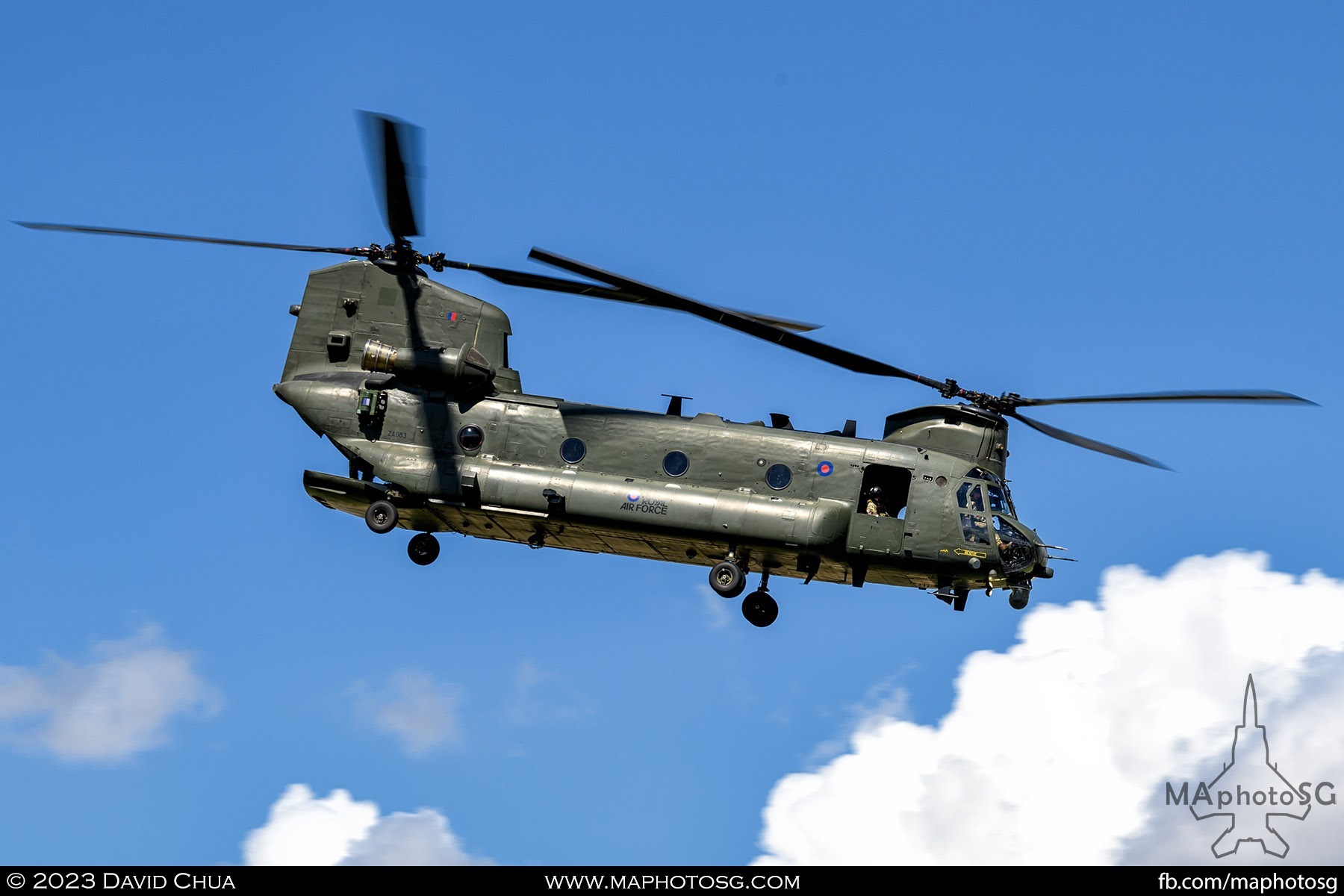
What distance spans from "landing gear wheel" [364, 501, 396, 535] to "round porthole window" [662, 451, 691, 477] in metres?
6.40

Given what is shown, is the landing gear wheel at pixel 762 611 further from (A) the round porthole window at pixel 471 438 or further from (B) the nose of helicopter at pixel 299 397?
(B) the nose of helicopter at pixel 299 397

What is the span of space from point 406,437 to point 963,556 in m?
13.2

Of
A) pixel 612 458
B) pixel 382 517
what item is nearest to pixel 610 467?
pixel 612 458

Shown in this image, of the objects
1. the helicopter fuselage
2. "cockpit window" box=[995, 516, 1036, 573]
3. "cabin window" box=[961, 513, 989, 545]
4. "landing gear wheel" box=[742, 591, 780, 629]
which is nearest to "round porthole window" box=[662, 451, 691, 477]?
the helicopter fuselage

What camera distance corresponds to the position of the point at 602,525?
126ft

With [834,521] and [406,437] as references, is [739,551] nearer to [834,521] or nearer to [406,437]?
[834,521]

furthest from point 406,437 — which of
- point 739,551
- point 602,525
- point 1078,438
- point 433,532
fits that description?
point 1078,438

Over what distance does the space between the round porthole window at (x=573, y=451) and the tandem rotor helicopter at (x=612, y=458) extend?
4 centimetres

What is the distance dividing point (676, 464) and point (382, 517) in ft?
22.8

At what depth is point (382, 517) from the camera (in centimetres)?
3916

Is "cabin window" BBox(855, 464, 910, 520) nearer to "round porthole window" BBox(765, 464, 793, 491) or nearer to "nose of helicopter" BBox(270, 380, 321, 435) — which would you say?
"round porthole window" BBox(765, 464, 793, 491)

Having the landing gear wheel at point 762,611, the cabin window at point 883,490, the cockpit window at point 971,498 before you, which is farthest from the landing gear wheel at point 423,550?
the cockpit window at point 971,498

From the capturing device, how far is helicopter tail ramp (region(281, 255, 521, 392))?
40.7m

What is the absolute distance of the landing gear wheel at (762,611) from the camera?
38.9m
